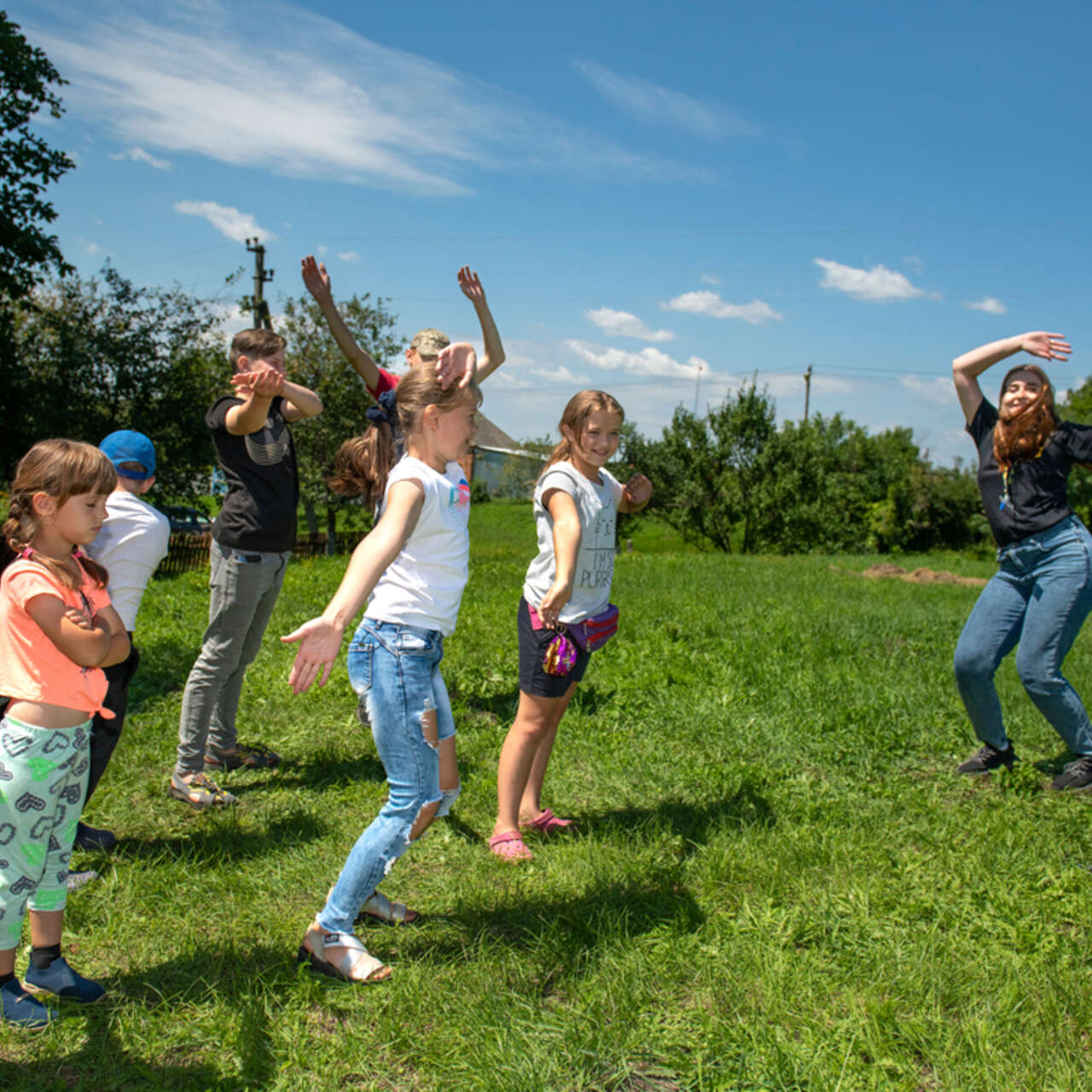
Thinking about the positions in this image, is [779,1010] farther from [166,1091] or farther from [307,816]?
[307,816]

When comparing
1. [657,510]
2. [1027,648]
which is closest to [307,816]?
[1027,648]

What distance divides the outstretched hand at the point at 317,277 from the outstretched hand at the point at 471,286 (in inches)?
25.1

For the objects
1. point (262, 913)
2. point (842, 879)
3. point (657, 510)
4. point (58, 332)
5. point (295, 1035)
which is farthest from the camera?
point (657, 510)

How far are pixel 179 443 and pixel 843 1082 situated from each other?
19537mm

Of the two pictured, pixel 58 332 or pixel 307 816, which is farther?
pixel 58 332

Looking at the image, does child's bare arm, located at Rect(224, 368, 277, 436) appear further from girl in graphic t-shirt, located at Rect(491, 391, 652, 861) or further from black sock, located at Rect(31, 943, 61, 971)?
black sock, located at Rect(31, 943, 61, 971)

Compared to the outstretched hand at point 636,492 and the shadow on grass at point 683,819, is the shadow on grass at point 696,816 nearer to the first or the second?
the shadow on grass at point 683,819

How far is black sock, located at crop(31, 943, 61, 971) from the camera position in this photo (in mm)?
2541

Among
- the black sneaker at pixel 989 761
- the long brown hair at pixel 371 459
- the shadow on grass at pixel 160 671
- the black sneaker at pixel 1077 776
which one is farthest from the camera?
the shadow on grass at pixel 160 671

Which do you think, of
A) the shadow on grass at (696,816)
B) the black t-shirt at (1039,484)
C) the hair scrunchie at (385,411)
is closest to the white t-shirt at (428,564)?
the hair scrunchie at (385,411)

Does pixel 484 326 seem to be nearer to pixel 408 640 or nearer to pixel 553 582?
pixel 553 582

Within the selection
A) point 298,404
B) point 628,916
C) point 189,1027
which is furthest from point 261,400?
point 628,916

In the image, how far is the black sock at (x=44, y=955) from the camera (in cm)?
254

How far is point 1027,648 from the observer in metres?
4.38
